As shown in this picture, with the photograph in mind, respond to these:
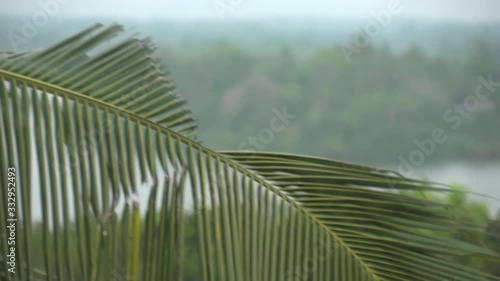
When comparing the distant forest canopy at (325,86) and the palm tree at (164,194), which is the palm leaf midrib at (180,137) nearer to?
the palm tree at (164,194)

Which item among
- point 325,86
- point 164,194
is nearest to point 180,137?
point 164,194

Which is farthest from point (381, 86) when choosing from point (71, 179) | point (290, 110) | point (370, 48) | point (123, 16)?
point (71, 179)

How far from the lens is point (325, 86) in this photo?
4.72 feet

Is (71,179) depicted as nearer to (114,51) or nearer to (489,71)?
(114,51)

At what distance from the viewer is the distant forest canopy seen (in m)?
1.42

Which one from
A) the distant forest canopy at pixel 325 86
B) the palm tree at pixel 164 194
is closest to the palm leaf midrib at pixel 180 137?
the palm tree at pixel 164 194

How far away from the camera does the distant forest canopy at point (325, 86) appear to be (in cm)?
142

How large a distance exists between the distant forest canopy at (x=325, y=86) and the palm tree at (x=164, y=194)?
0.68m

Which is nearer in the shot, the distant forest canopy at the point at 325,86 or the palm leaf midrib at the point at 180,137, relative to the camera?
the palm leaf midrib at the point at 180,137

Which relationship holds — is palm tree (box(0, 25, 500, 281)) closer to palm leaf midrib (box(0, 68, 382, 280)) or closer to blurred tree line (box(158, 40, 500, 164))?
palm leaf midrib (box(0, 68, 382, 280))

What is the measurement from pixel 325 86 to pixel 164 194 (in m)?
0.82

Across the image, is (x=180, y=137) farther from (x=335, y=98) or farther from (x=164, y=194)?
(x=335, y=98)

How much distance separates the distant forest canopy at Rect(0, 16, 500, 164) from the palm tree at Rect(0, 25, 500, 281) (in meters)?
0.68

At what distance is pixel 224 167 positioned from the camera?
71cm
